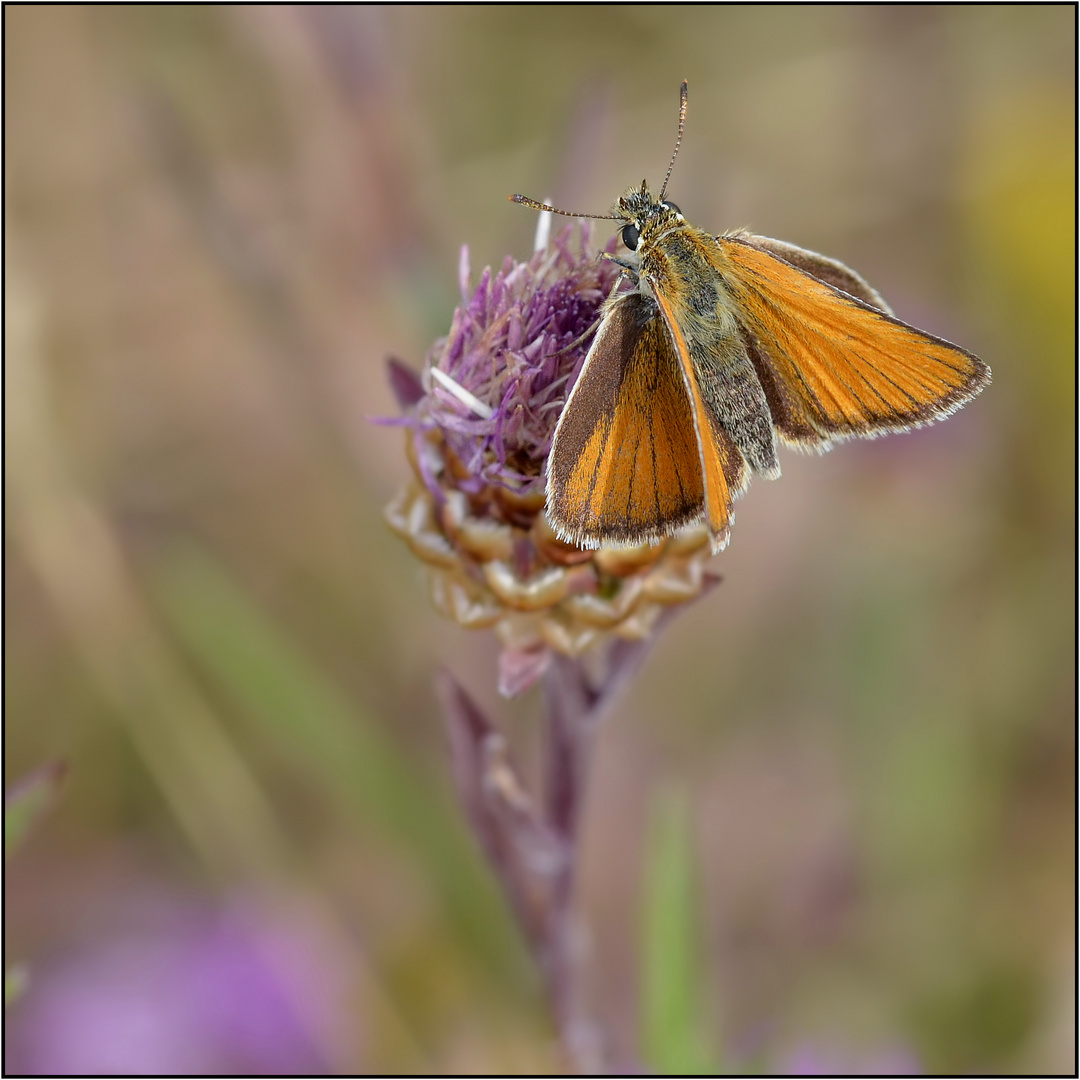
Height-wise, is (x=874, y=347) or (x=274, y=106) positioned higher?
(x=274, y=106)

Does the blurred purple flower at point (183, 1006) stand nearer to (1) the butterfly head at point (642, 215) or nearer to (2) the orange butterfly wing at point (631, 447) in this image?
(2) the orange butterfly wing at point (631, 447)

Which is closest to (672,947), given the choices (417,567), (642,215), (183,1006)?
(417,567)

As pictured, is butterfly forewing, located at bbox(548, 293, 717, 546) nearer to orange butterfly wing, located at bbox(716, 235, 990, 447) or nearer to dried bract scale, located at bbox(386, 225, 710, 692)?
dried bract scale, located at bbox(386, 225, 710, 692)

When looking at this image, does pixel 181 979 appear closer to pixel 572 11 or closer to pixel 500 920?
pixel 500 920

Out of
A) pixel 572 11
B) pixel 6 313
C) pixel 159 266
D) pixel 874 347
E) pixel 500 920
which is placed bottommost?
pixel 500 920

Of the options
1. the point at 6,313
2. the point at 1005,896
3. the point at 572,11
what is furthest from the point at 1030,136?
the point at 6,313

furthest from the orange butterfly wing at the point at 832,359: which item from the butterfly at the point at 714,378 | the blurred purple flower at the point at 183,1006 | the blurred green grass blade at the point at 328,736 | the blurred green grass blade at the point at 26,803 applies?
the blurred purple flower at the point at 183,1006

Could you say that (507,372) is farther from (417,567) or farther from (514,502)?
(417,567)
